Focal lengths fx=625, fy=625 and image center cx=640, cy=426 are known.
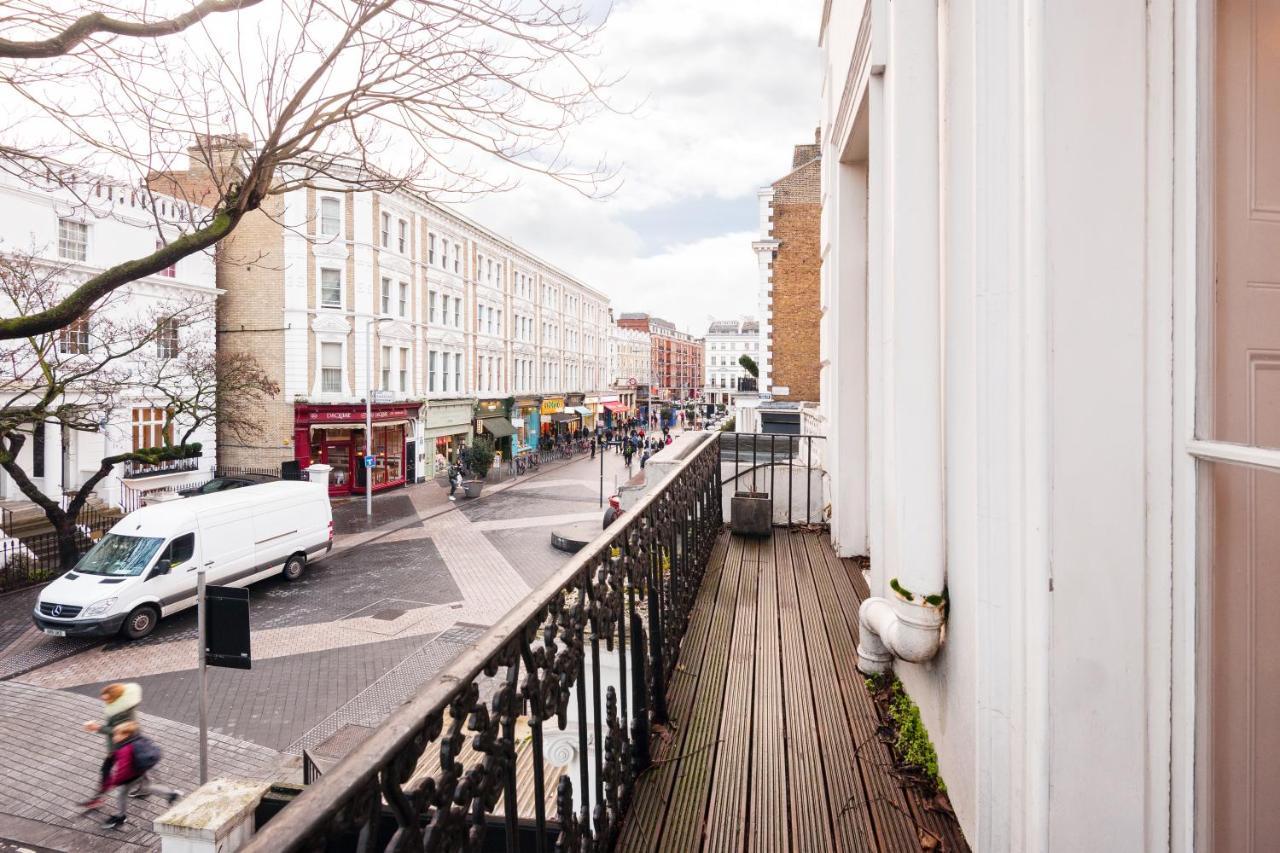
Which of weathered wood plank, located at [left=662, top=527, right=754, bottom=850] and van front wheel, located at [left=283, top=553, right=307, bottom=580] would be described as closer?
weathered wood plank, located at [left=662, top=527, right=754, bottom=850]

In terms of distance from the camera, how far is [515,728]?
173 cm

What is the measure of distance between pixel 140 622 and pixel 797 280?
63.2ft

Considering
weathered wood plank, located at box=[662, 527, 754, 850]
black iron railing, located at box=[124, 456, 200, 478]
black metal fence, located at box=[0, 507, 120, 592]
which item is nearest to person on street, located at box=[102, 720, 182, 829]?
weathered wood plank, located at box=[662, 527, 754, 850]

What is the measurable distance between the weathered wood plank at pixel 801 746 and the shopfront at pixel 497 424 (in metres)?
31.8

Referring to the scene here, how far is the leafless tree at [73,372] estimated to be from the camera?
525 inches

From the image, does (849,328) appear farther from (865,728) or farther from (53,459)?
(53,459)

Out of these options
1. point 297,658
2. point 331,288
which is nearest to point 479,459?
point 331,288

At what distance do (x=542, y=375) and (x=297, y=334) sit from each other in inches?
865

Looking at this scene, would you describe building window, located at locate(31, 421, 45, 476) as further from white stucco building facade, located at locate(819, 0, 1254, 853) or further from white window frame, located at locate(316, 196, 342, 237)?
white stucco building facade, located at locate(819, 0, 1254, 853)

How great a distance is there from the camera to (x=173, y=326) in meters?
19.2

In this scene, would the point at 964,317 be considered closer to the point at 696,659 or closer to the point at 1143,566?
the point at 1143,566

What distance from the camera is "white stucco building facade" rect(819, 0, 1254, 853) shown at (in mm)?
1334

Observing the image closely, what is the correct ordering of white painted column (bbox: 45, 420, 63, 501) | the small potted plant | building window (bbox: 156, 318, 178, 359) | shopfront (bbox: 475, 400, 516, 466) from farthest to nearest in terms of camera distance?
shopfront (bbox: 475, 400, 516, 466), the small potted plant, building window (bbox: 156, 318, 178, 359), white painted column (bbox: 45, 420, 63, 501)

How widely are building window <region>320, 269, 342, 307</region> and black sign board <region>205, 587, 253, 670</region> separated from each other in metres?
21.9
